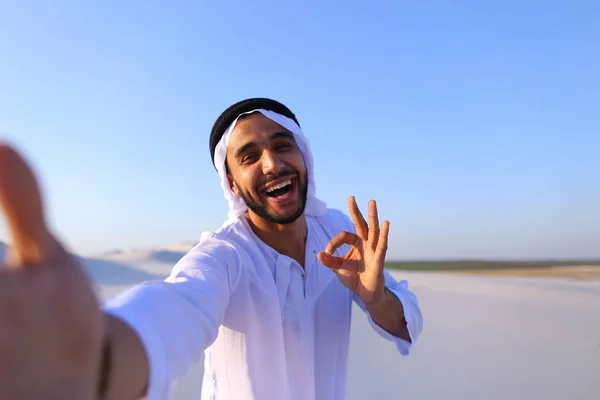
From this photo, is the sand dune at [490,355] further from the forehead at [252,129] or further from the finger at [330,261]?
the finger at [330,261]

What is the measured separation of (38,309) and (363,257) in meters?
1.21

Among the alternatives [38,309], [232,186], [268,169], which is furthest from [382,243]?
[38,309]

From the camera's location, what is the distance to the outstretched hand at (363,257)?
1509mm

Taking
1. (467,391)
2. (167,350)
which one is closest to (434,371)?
(467,391)

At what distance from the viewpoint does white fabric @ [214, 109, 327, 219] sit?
6.42 ft

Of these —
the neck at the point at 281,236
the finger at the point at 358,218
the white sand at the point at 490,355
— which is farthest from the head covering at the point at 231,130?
the white sand at the point at 490,355

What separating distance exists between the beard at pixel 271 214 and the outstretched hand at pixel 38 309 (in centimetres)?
128

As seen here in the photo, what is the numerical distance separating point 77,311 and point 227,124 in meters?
1.53

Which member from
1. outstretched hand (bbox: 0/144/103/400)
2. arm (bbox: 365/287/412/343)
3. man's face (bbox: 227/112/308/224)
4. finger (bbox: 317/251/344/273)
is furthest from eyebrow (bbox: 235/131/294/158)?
outstretched hand (bbox: 0/144/103/400)

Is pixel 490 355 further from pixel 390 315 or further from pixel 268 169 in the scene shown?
pixel 268 169

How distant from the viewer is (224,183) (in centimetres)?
205

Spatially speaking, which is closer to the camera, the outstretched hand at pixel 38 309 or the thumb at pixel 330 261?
the outstretched hand at pixel 38 309

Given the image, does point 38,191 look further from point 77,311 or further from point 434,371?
point 434,371

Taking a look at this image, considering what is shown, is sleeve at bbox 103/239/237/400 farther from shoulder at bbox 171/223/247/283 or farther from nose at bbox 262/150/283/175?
nose at bbox 262/150/283/175
